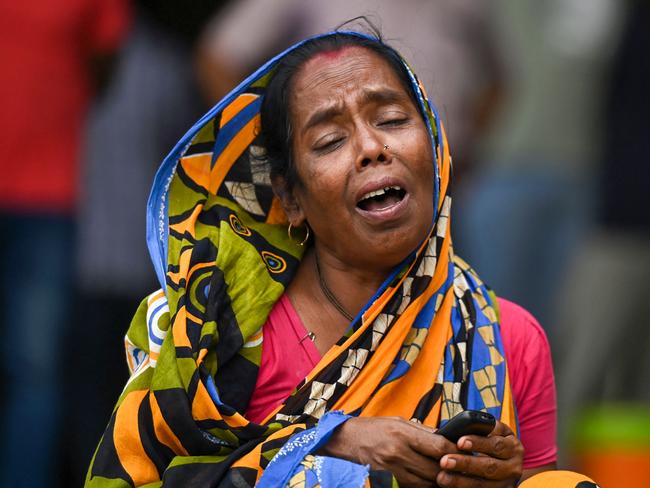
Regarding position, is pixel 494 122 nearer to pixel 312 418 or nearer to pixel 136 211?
pixel 136 211

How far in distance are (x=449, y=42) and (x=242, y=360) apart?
302 cm

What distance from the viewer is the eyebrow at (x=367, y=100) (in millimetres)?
3992

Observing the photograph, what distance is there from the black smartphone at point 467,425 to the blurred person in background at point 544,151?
4.41 m

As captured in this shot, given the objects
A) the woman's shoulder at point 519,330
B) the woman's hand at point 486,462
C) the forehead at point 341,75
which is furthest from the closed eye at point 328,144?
the woman's hand at point 486,462

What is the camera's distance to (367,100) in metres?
3.99

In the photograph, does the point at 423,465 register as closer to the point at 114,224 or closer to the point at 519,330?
the point at 519,330

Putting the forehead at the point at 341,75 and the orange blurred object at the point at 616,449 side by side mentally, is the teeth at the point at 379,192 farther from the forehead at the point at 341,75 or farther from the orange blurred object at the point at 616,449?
the orange blurred object at the point at 616,449

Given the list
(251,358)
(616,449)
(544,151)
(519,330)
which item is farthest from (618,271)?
(251,358)

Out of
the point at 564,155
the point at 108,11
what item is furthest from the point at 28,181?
the point at 564,155

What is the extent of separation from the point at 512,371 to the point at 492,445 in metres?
0.45

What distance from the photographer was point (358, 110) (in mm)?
3986

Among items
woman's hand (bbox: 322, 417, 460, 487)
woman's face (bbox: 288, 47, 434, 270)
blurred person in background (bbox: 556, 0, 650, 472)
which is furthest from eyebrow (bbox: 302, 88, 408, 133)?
blurred person in background (bbox: 556, 0, 650, 472)

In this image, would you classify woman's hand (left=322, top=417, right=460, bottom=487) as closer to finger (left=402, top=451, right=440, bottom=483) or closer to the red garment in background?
finger (left=402, top=451, right=440, bottom=483)

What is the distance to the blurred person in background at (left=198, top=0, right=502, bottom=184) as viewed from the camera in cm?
637
